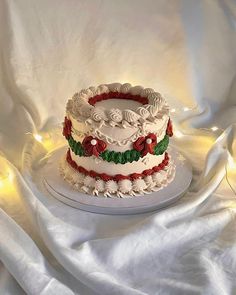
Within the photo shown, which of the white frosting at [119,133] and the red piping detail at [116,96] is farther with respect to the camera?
the red piping detail at [116,96]

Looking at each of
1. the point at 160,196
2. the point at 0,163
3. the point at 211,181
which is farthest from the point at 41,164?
the point at 211,181

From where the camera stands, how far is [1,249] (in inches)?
50.9

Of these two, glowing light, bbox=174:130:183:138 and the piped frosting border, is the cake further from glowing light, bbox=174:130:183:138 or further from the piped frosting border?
glowing light, bbox=174:130:183:138

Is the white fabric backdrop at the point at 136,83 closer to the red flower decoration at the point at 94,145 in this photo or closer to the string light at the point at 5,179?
the string light at the point at 5,179

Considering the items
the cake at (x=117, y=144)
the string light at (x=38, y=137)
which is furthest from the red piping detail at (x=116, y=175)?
the string light at (x=38, y=137)

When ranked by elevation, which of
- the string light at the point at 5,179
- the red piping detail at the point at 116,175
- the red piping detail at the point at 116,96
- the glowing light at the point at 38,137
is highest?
the red piping detail at the point at 116,96

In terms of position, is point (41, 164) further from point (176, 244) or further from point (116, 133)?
point (176, 244)

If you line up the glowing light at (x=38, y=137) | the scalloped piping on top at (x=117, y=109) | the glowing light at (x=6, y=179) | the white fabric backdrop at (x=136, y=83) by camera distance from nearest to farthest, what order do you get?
the white fabric backdrop at (x=136, y=83), the scalloped piping on top at (x=117, y=109), the glowing light at (x=6, y=179), the glowing light at (x=38, y=137)

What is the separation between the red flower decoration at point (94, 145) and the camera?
4.83 ft

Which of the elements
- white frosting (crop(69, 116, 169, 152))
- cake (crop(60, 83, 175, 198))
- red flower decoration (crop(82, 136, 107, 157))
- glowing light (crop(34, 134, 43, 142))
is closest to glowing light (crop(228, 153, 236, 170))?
cake (crop(60, 83, 175, 198))

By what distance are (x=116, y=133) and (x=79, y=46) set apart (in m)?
0.67

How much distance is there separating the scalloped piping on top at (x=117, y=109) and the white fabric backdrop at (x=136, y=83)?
23 centimetres

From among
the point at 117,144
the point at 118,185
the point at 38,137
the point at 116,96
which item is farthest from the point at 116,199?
the point at 38,137

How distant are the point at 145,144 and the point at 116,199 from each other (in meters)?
0.16
